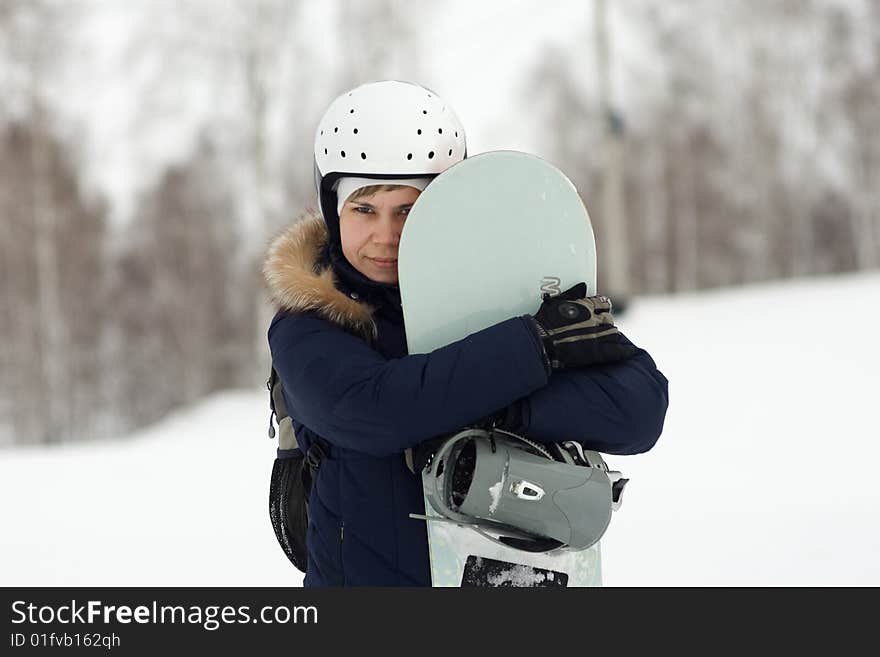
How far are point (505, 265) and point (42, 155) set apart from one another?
14.8 m

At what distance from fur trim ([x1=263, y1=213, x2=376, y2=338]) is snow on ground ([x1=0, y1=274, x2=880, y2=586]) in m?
2.60

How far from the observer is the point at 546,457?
4.36 feet

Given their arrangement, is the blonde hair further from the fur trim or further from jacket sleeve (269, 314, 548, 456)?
jacket sleeve (269, 314, 548, 456)

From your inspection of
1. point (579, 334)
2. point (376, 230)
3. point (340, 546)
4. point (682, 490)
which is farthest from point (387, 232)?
point (682, 490)

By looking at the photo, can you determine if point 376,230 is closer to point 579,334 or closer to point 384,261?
→ point 384,261

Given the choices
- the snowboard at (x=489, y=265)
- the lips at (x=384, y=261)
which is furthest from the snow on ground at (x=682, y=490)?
the lips at (x=384, y=261)

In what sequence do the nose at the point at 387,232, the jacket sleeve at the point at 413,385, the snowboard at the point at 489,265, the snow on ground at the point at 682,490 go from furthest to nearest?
the snow on ground at the point at 682,490
the nose at the point at 387,232
the snowboard at the point at 489,265
the jacket sleeve at the point at 413,385

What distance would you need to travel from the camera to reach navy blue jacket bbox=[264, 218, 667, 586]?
4.05 ft

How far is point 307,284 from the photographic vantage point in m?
1.42

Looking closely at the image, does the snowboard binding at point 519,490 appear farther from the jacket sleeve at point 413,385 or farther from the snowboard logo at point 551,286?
the snowboard logo at point 551,286

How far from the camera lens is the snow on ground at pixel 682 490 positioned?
401 centimetres

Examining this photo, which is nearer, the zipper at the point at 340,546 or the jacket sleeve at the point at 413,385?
the jacket sleeve at the point at 413,385

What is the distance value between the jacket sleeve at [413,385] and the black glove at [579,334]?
4cm

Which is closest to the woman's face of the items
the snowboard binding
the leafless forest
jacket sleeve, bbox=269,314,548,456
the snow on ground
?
jacket sleeve, bbox=269,314,548,456
